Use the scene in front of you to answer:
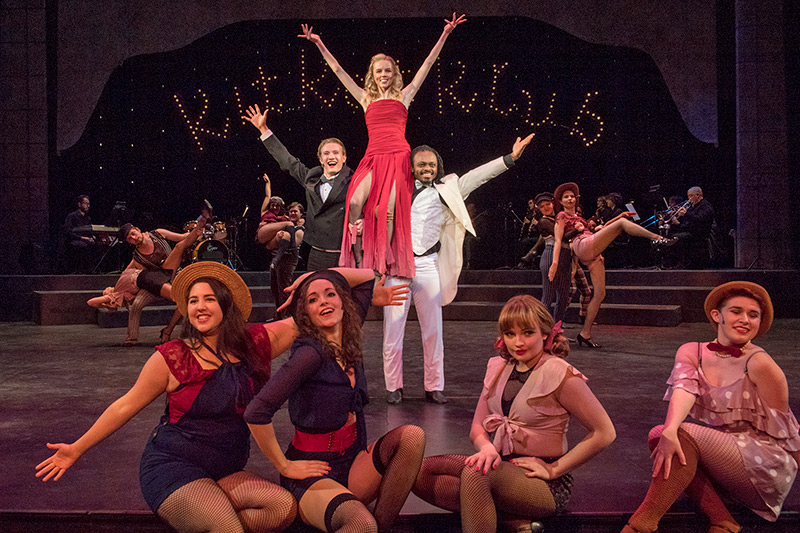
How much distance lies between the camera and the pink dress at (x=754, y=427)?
2.00 meters

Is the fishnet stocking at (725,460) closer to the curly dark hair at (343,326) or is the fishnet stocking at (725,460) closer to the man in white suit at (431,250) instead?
the curly dark hair at (343,326)

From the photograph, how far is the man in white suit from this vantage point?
3.65 metres

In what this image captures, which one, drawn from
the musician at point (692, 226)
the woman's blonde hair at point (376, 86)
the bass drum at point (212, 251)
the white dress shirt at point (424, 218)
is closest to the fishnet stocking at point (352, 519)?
the white dress shirt at point (424, 218)

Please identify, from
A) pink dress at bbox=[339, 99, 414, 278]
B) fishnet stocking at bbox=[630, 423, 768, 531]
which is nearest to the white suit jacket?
pink dress at bbox=[339, 99, 414, 278]

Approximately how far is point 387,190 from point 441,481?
1961 mm

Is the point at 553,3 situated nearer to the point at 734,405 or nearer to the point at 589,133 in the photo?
the point at 589,133

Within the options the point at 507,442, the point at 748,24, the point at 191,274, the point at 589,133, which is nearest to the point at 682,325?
the point at 589,133

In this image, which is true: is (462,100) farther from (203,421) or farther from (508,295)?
(203,421)

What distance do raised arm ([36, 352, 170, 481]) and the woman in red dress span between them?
1.87 m

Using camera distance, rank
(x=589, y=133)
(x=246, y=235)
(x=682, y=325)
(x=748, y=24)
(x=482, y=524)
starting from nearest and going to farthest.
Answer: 1. (x=482, y=524)
2. (x=682, y=325)
3. (x=748, y=24)
4. (x=589, y=133)
5. (x=246, y=235)

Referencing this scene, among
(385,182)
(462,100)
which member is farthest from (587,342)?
(462,100)

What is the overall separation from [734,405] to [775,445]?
0.16 metres

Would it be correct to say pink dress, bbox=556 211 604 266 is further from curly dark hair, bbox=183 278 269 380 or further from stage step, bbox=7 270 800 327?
curly dark hair, bbox=183 278 269 380

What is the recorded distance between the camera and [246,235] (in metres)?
11.7
